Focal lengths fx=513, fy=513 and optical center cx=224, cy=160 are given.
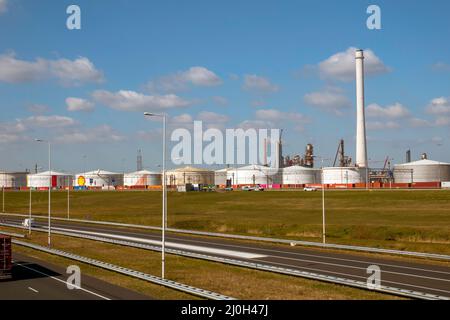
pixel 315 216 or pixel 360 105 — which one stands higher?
pixel 360 105

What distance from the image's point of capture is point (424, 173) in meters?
178

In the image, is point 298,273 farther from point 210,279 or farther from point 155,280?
point 155,280

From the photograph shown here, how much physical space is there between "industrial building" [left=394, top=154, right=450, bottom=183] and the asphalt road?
523 feet

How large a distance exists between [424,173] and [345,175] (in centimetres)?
2827

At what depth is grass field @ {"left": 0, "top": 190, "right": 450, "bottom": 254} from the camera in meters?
59.1

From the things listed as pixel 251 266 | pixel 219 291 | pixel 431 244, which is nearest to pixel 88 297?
pixel 219 291

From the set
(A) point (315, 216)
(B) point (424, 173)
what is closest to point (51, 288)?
(A) point (315, 216)

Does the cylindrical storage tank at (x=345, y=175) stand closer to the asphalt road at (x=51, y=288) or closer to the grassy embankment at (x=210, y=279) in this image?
the grassy embankment at (x=210, y=279)

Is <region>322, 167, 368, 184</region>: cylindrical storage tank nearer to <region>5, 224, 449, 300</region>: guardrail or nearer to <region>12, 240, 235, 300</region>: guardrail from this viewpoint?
<region>5, 224, 449, 300</region>: guardrail

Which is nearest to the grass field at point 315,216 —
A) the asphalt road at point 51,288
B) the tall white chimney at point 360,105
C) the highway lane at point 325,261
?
the highway lane at point 325,261

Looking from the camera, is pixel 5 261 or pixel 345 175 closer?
pixel 5 261

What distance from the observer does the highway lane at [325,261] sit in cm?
3269

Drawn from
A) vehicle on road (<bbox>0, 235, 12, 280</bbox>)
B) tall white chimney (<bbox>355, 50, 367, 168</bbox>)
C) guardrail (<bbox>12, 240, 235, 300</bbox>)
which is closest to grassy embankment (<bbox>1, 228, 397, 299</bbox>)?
guardrail (<bbox>12, 240, 235, 300</bbox>)

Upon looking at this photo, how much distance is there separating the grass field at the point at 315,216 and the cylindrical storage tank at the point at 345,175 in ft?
153
